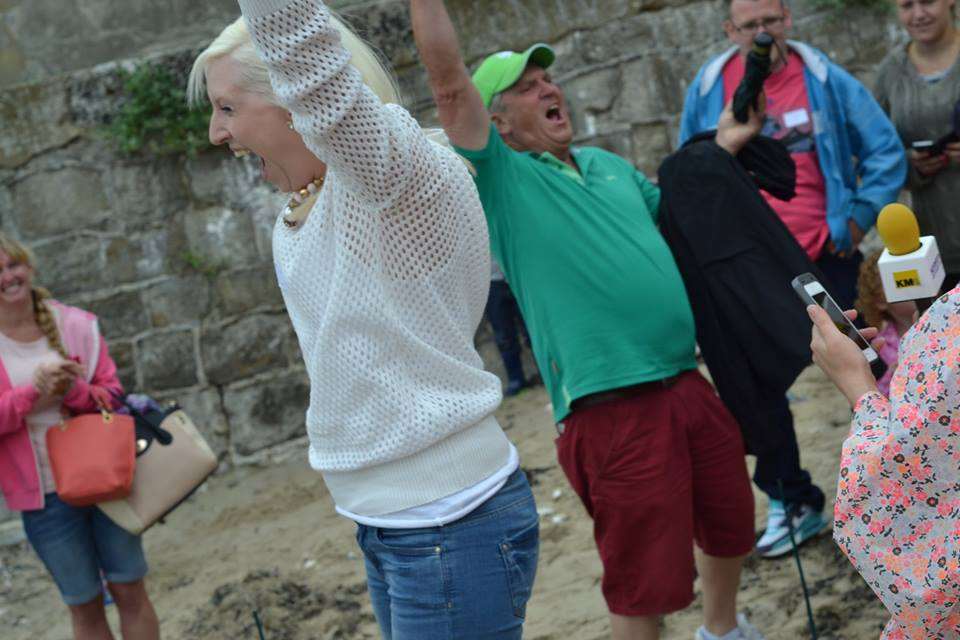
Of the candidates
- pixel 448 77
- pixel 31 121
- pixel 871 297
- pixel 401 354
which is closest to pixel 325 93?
pixel 401 354

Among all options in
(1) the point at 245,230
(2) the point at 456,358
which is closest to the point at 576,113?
(1) the point at 245,230

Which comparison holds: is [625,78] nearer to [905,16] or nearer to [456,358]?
[905,16]

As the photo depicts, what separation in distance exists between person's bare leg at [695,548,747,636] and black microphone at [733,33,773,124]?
1.21 m

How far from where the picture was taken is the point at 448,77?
250 cm

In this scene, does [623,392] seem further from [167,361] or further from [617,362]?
[167,361]

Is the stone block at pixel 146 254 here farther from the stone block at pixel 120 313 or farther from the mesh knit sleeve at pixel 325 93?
the mesh knit sleeve at pixel 325 93

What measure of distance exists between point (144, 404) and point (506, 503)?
240 centimetres

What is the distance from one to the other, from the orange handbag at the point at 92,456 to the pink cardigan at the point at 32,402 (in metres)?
0.08

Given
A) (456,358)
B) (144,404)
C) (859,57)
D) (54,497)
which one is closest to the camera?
(456,358)

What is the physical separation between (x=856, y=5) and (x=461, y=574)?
4783 millimetres

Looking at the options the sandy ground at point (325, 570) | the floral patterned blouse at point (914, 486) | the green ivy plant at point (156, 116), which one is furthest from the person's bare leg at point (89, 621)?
the floral patterned blouse at point (914, 486)

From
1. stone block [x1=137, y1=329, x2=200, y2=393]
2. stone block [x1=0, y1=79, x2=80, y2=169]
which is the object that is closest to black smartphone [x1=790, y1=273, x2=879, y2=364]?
stone block [x1=137, y1=329, x2=200, y2=393]

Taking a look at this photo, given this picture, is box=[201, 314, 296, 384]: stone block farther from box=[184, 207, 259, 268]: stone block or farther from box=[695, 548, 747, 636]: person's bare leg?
box=[695, 548, 747, 636]: person's bare leg

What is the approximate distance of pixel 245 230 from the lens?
615cm
